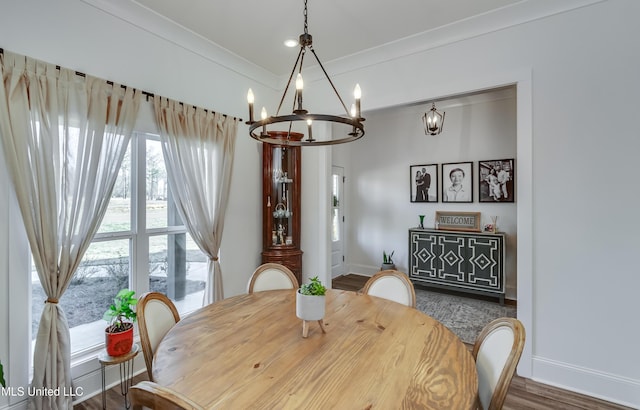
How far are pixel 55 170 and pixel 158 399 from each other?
6.56 ft

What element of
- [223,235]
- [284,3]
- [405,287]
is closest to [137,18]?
[284,3]

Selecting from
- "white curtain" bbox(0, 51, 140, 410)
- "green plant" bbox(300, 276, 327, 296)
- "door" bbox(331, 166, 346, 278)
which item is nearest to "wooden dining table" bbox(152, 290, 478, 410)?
"green plant" bbox(300, 276, 327, 296)

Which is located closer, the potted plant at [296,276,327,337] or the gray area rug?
the potted plant at [296,276,327,337]

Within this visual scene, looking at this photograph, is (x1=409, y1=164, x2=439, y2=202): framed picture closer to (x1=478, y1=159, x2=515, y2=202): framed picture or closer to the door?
(x1=478, y1=159, x2=515, y2=202): framed picture

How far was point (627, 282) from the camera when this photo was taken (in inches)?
85.6

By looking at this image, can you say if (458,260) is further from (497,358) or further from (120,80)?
(120,80)

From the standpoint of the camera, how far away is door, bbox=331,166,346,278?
18.6 feet

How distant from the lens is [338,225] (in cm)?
581

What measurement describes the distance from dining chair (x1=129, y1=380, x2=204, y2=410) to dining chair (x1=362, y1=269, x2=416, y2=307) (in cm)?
174

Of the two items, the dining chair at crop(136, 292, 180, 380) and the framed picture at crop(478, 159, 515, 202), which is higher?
the framed picture at crop(478, 159, 515, 202)

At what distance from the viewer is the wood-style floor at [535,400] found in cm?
214

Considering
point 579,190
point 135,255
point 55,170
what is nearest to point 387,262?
point 579,190

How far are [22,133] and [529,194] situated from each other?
3600 mm

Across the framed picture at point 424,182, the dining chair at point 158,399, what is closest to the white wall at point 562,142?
the dining chair at point 158,399
